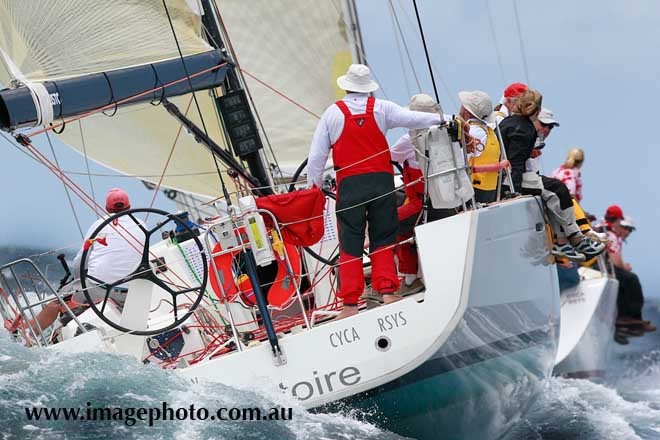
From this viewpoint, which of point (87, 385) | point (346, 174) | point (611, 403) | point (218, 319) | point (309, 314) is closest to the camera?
point (87, 385)

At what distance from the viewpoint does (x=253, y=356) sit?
541cm

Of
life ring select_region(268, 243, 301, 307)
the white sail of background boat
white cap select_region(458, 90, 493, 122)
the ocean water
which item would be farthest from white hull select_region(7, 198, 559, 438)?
life ring select_region(268, 243, 301, 307)

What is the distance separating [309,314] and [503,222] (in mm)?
1142

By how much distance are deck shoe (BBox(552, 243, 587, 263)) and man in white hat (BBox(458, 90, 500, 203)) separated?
1.81 feet

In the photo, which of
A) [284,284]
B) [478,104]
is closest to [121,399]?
[284,284]

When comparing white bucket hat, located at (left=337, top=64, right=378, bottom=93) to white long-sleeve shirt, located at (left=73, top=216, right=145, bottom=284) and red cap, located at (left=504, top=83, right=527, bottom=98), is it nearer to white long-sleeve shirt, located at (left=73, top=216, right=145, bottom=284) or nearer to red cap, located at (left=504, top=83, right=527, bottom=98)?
red cap, located at (left=504, top=83, right=527, bottom=98)

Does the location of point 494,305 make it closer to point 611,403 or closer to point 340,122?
point 340,122

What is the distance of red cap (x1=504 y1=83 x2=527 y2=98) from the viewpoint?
6.55m

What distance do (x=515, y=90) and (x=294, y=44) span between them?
387 cm

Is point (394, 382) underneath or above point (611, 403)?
above

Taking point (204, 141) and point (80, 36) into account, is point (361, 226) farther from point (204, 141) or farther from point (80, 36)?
point (80, 36)

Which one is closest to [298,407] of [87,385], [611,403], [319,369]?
[319,369]

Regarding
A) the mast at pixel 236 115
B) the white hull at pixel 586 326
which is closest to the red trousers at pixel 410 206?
the mast at pixel 236 115

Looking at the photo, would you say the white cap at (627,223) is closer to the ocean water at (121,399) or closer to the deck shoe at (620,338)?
the deck shoe at (620,338)
